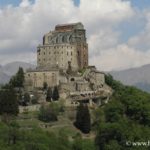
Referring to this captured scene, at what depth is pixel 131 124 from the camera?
222ft

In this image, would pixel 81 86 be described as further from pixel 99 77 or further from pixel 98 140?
pixel 98 140

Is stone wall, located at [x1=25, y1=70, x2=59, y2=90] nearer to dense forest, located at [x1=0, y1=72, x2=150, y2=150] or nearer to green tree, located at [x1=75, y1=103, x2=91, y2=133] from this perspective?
green tree, located at [x1=75, y1=103, x2=91, y2=133]

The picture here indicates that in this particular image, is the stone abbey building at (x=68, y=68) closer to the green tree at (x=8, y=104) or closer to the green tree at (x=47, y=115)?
the green tree at (x=47, y=115)

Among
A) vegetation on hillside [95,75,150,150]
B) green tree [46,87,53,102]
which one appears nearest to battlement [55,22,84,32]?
green tree [46,87,53,102]

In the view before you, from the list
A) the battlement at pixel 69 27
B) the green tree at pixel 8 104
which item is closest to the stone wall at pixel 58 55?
the battlement at pixel 69 27

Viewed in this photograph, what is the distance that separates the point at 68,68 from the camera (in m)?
142

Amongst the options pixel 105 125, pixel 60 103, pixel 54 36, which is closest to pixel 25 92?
pixel 60 103

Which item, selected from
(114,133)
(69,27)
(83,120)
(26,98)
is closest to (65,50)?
(69,27)

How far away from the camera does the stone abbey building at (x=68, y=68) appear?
429 ft

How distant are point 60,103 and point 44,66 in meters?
26.3

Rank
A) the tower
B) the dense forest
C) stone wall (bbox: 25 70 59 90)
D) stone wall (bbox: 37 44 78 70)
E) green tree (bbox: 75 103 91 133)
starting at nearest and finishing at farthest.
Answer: the dense forest → green tree (bbox: 75 103 91 133) → stone wall (bbox: 25 70 59 90) → stone wall (bbox: 37 44 78 70) → the tower

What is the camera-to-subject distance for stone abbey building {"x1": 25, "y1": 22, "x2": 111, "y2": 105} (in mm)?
130750

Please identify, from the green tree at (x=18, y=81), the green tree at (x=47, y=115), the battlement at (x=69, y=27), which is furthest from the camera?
the battlement at (x=69, y=27)

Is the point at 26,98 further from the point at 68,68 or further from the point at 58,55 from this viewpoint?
the point at 58,55
